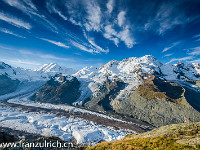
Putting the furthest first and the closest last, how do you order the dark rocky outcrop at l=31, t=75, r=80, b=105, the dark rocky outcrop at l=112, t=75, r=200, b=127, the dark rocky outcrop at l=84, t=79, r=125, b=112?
the dark rocky outcrop at l=31, t=75, r=80, b=105
the dark rocky outcrop at l=84, t=79, r=125, b=112
the dark rocky outcrop at l=112, t=75, r=200, b=127

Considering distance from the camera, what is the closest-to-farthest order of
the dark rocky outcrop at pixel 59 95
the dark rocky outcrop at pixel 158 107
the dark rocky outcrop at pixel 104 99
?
the dark rocky outcrop at pixel 158 107 < the dark rocky outcrop at pixel 104 99 < the dark rocky outcrop at pixel 59 95

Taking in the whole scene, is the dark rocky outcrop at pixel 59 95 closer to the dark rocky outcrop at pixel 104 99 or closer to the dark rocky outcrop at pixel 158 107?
the dark rocky outcrop at pixel 104 99

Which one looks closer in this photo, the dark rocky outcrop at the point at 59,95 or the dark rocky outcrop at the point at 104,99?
the dark rocky outcrop at the point at 104,99

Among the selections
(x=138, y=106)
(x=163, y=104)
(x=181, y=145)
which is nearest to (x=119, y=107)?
(x=138, y=106)

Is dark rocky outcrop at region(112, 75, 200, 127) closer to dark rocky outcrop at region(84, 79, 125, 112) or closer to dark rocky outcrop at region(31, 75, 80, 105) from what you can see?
dark rocky outcrop at region(84, 79, 125, 112)

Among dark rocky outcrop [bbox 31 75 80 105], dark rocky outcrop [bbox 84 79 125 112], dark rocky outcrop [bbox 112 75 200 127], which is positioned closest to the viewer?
dark rocky outcrop [bbox 112 75 200 127]

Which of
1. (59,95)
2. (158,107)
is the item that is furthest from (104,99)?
(59,95)

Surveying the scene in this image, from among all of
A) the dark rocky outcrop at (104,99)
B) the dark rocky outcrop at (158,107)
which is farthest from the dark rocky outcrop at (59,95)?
the dark rocky outcrop at (158,107)

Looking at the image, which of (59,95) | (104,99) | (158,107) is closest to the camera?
(158,107)

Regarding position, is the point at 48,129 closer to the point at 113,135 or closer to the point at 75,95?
the point at 113,135

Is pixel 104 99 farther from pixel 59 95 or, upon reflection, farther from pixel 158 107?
pixel 59 95

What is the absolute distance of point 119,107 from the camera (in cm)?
12238

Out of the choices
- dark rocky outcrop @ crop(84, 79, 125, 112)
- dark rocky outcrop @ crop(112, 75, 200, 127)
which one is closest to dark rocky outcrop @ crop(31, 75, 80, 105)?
dark rocky outcrop @ crop(84, 79, 125, 112)

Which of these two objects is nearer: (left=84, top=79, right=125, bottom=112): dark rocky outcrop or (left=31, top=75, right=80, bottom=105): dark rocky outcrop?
(left=84, top=79, right=125, bottom=112): dark rocky outcrop
